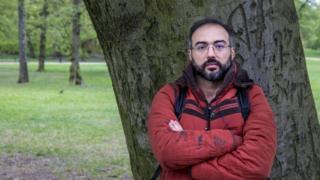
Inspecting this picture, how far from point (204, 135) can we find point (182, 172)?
Answer: 22 cm

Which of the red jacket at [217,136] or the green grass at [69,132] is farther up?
the red jacket at [217,136]

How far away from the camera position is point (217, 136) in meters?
2.43

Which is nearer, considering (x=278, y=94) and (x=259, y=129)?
(x=259, y=129)

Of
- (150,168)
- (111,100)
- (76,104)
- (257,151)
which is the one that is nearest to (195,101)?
(257,151)

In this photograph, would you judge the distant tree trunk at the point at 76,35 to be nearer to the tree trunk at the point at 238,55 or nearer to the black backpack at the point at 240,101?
the tree trunk at the point at 238,55

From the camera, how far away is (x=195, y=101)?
2545mm

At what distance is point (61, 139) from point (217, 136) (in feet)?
30.0

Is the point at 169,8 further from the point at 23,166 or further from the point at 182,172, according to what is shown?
the point at 23,166

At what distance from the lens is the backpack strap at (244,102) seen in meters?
2.50

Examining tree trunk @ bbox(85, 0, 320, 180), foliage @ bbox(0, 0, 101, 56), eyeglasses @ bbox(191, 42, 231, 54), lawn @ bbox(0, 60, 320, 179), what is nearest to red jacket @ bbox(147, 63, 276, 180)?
eyeglasses @ bbox(191, 42, 231, 54)

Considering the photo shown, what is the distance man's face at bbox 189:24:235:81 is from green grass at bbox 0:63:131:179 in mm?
5381

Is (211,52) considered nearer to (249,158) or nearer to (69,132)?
(249,158)

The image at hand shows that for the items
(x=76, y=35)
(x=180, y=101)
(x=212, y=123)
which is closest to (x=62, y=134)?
(x=180, y=101)

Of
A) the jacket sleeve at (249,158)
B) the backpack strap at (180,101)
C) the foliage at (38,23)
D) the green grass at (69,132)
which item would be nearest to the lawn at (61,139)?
the green grass at (69,132)
